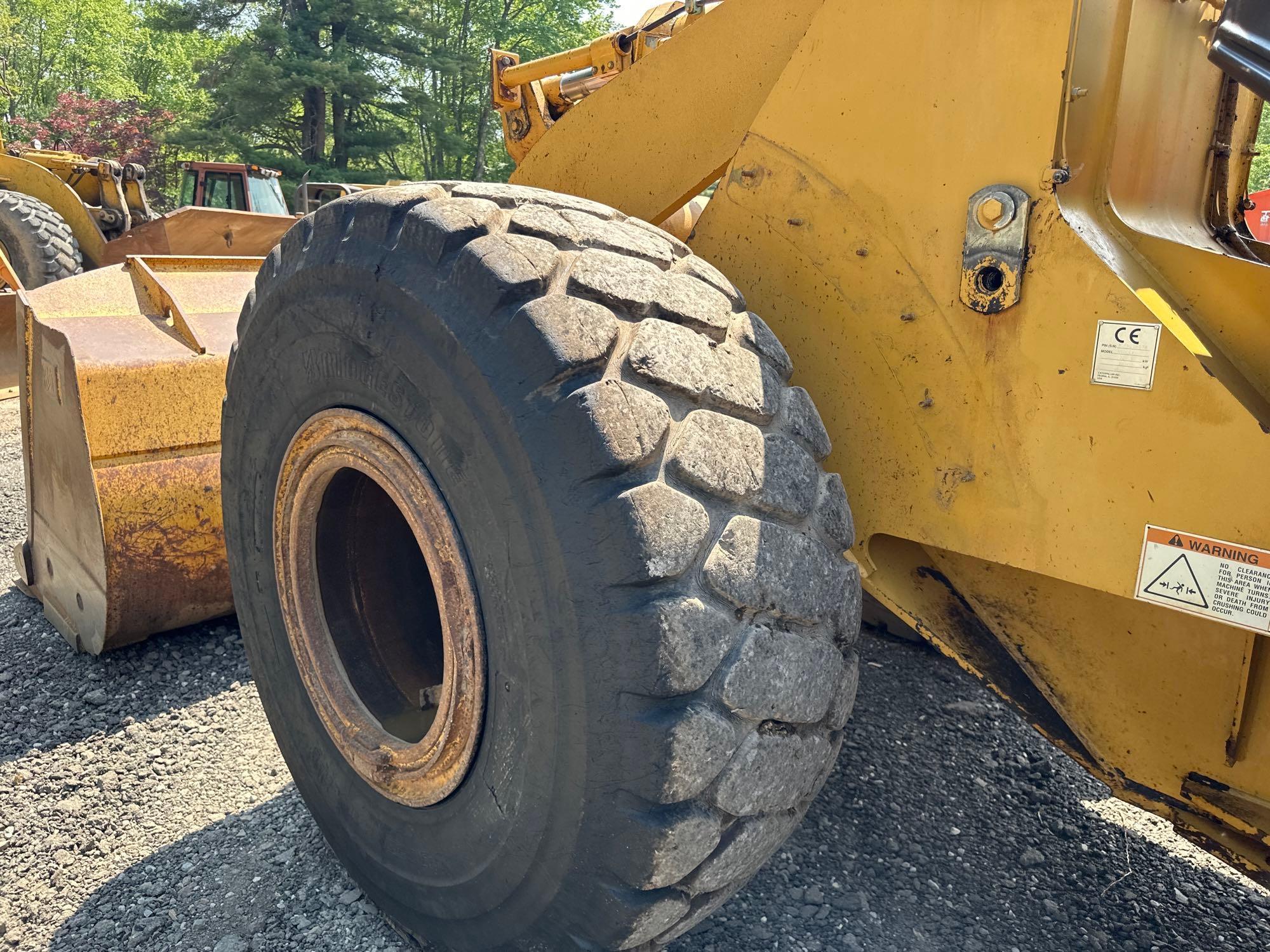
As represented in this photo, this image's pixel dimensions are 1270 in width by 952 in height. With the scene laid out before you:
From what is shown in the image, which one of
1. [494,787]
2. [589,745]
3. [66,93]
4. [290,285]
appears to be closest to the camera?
[589,745]

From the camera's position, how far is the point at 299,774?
2.16 metres

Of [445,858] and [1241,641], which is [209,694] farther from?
[1241,641]

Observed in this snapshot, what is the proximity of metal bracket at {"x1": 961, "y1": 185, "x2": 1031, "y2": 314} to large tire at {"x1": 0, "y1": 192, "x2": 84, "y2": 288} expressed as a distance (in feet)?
38.1

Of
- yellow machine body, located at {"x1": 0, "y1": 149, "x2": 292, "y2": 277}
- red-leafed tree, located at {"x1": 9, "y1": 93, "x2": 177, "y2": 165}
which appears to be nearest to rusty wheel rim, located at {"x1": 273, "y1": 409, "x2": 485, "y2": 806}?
yellow machine body, located at {"x1": 0, "y1": 149, "x2": 292, "y2": 277}

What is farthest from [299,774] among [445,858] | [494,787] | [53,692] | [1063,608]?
[1063,608]

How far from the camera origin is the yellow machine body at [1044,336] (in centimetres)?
133

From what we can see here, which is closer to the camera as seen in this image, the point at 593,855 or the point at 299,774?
the point at 593,855

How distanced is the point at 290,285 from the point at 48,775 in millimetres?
1661

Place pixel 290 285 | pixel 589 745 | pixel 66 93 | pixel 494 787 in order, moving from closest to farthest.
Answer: pixel 589 745 → pixel 494 787 → pixel 290 285 → pixel 66 93

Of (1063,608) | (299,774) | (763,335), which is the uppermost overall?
(763,335)

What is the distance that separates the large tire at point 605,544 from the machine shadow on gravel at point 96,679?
1.62 meters

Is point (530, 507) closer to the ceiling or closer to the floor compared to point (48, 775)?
closer to the ceiling

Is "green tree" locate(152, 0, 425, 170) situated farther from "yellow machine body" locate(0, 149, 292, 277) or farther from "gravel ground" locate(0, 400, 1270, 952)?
"gravel ground" locate(0, 400, 1270, 952)

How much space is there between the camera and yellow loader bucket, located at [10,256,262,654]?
2918 mm
